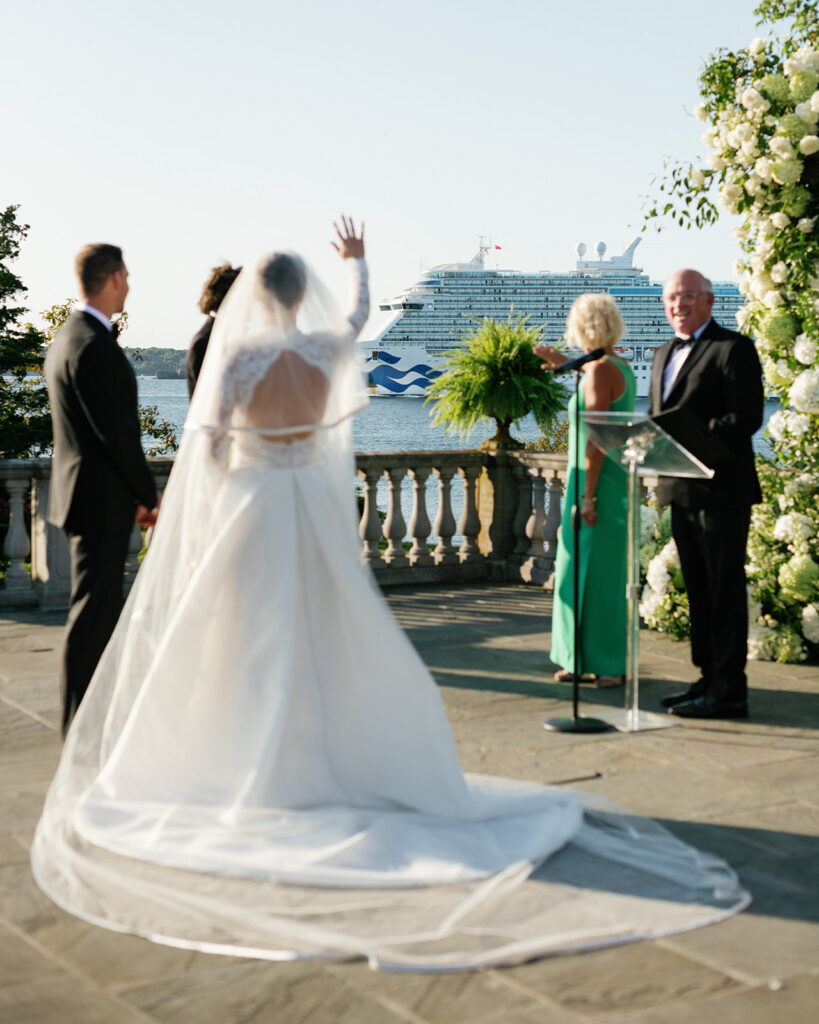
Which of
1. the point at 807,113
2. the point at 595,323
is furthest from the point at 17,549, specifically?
the point at 807,113

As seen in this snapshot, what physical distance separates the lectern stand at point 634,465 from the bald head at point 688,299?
589 millimetres

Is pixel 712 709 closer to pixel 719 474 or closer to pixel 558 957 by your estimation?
pixel 719 474

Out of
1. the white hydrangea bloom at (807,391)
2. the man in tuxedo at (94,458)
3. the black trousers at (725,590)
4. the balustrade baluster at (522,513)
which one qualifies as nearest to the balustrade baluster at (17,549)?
the balustrade baluster at (522,513)

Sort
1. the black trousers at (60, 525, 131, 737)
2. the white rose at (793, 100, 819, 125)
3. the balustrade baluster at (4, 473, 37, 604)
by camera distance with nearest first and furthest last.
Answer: the black trousers at (60, 525, 131, 737) → the white rose at (793, 100, 819, 125) → the balustrade baluster at (4, 473, 37, 604)

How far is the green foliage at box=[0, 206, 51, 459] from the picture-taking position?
2688cm

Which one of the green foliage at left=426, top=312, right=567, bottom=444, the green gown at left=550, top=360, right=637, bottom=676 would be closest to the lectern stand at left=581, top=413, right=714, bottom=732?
the green gown at left=550, top=360, right=637, bottom=676

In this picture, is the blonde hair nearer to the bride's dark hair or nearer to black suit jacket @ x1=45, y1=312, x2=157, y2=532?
the bride's dark hair

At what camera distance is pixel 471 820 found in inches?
165

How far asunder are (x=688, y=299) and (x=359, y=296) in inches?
70.0

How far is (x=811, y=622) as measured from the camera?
23.4 feet

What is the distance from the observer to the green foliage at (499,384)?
33.5 ft

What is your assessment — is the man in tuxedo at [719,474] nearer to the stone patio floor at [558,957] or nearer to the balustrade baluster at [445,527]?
the stone patio floor at [558,957]

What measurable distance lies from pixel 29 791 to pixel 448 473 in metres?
5.64

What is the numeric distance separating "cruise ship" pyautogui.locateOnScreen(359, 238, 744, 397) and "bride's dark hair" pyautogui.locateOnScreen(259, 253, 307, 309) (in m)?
→ 86.0
